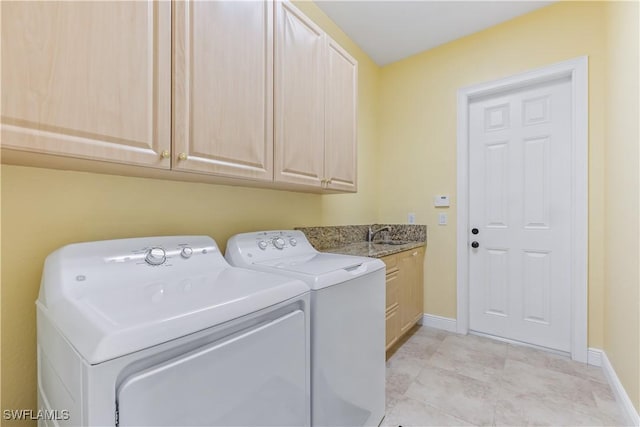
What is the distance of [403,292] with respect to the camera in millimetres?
2377

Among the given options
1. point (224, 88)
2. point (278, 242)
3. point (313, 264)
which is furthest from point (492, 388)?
point (224, 88)

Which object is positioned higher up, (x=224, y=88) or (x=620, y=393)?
(x=224, y=88)

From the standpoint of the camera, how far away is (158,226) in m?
1.34

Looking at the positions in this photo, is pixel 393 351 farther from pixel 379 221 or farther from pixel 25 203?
pixel 25 203

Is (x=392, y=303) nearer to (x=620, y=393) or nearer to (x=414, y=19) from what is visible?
(x=620, y=393)

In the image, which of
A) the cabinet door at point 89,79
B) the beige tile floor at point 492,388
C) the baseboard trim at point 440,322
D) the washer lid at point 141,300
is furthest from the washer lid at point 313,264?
the baseboard trim at point 440,322

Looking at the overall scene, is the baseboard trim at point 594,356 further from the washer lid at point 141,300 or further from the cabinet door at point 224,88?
the cabinet door at point 224,88

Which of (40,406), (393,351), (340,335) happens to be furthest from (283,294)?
(393,351)

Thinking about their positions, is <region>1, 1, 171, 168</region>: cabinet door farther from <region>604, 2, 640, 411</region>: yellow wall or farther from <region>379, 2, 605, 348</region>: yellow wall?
<region>379, 2, 605, 348</region>: yellow wall

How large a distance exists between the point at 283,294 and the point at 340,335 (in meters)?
0.40

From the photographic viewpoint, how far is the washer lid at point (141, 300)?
612 millimetres

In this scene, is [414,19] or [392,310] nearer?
[392,310]

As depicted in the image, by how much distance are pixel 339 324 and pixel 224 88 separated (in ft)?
3.63

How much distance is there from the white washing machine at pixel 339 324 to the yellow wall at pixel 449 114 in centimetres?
155
